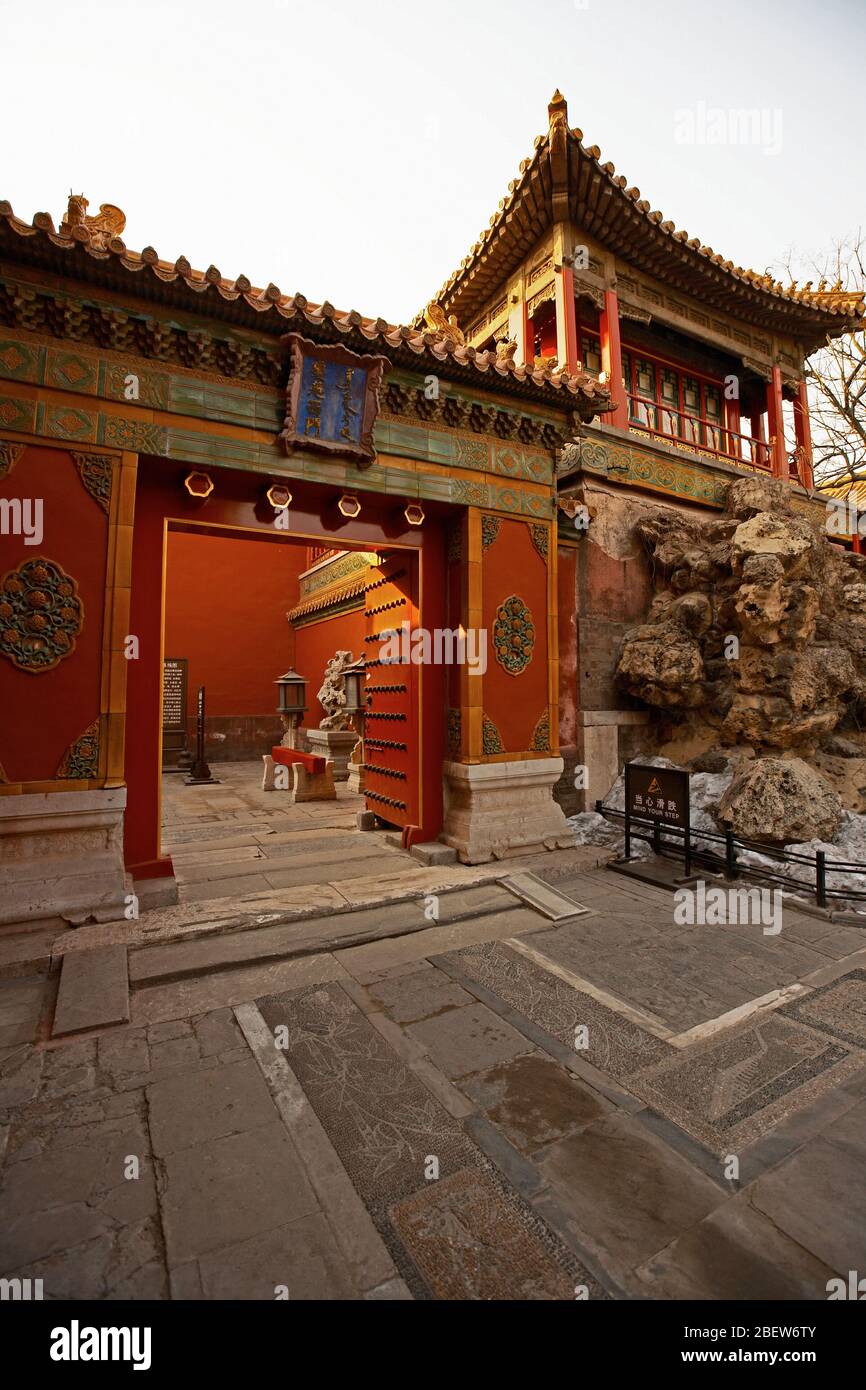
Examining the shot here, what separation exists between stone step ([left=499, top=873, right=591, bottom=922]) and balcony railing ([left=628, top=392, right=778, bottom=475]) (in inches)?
327

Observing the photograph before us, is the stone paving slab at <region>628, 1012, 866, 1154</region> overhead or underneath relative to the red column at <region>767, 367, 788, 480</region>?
underneath

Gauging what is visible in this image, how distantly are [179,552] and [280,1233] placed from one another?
16773 mm

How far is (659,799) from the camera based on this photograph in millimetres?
6555

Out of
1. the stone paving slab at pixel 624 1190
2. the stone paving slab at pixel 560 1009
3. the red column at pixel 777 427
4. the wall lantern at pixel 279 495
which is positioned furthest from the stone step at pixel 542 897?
the red column at pixel 777 427

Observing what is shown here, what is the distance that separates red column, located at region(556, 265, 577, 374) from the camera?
9.96 m

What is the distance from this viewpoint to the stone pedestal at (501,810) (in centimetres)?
648

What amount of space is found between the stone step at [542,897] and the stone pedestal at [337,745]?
773cm

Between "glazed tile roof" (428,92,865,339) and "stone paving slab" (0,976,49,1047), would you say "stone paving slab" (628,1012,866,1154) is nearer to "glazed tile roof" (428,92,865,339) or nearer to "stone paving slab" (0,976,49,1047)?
"stone paving slab" (0,976,49,1047)

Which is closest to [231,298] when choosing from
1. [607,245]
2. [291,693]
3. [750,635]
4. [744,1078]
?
[744,1078]

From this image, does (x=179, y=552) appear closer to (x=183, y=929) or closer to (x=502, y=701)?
(x=502, y=701)

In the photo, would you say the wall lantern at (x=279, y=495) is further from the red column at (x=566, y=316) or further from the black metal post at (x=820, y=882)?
the red column at (x=566, y=316)

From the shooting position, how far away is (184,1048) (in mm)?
3168

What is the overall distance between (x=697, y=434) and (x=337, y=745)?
33.8 feet

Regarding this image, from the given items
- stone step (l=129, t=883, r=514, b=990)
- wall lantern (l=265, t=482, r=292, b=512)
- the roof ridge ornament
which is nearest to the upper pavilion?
wall lantern (l=265, t=482, r=292, b=512)
